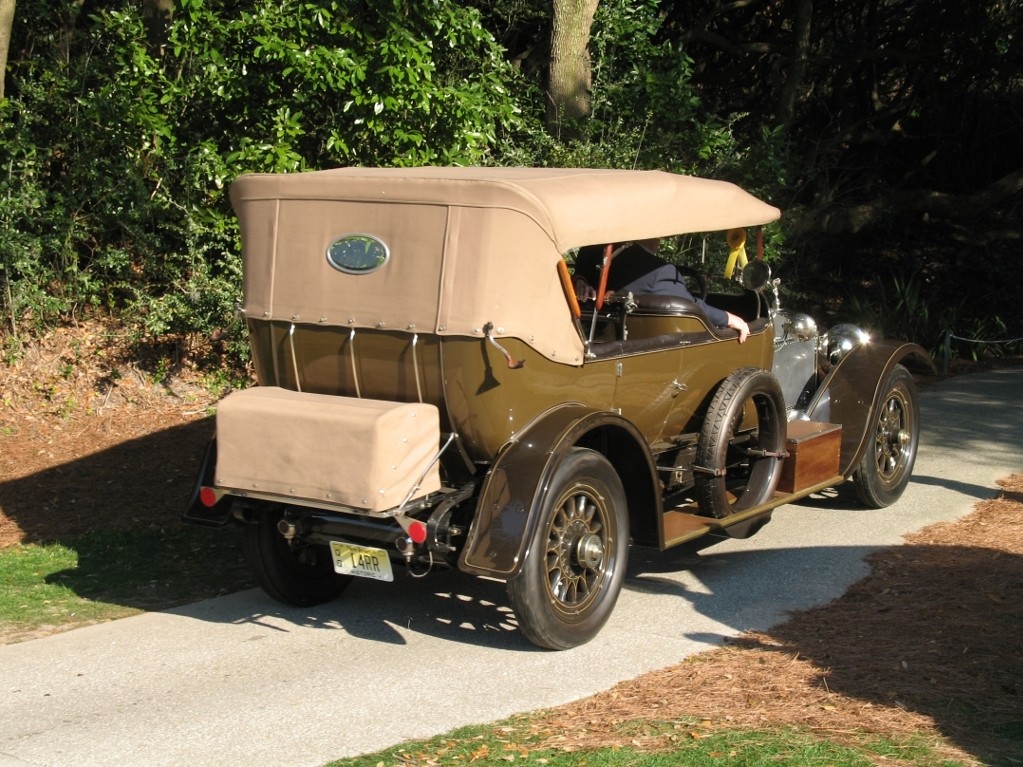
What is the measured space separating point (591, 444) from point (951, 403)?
6478mm

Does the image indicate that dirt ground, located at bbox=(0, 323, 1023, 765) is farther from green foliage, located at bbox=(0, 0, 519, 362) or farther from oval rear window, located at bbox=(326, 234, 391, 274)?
oval rear window, located at bbox=(326, 234, 391, 274)

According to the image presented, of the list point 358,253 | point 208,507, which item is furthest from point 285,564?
point 358,253

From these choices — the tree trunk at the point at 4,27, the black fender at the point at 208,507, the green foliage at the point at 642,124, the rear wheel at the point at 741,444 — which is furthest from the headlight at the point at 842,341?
the tree trunk at the point at 4,27

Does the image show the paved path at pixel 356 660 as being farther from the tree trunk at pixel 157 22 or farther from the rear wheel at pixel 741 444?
the tree trunk at pixel 157 22

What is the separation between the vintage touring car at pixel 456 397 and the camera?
5441 millimetres

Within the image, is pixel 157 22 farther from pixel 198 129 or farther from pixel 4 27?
pixel 4 27

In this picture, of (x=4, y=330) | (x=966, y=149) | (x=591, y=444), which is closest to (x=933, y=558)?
(x=591, y=444)

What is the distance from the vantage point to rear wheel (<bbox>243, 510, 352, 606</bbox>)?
20.4 ft

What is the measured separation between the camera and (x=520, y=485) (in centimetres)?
546

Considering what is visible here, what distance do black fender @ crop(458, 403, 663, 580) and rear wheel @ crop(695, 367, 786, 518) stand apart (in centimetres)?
64

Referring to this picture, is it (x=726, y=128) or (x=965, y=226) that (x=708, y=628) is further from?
(x=965, y=226)

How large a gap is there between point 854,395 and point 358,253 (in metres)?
3.68

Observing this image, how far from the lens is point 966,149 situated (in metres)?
18.7

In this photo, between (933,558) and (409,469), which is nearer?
(409,469)
